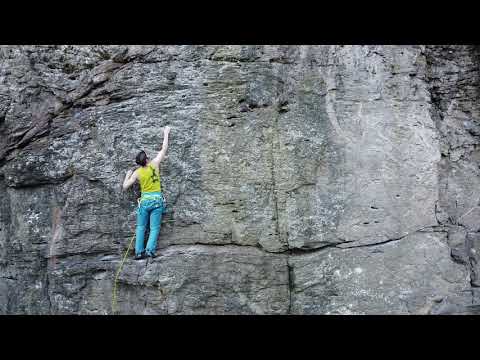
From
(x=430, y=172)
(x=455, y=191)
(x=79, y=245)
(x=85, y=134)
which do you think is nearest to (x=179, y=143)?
(x=85, y=134)

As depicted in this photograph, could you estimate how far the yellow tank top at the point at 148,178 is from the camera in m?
6.14

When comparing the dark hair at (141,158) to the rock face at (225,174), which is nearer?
the dark hair at (141,158)

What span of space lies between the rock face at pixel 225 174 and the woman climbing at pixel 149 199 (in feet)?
0.75

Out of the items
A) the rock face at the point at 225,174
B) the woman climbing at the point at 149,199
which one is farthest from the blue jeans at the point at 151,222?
the rock face at the point at 225,174

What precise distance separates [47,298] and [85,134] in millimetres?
2382

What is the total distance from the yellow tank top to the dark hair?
9cm

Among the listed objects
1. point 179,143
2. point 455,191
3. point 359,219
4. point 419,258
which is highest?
point 179,143

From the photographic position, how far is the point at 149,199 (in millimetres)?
6168

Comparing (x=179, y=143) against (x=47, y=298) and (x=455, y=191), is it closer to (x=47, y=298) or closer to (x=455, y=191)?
(x=47, y=298)

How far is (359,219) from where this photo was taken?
253 inches

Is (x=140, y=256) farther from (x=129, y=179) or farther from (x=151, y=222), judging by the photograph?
(x=129, y=179)

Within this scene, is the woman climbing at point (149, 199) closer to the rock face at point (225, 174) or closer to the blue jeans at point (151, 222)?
the blue jeans at point (151, 222)

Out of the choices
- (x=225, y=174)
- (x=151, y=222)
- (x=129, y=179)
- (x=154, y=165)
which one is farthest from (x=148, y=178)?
(x=225, y=174)

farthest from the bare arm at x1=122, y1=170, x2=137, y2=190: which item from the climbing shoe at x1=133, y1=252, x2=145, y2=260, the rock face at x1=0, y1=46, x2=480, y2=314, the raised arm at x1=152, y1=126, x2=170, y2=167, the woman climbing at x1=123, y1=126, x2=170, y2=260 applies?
the climbing shoe at x1=133, y1=252, x2=145, y2=260
